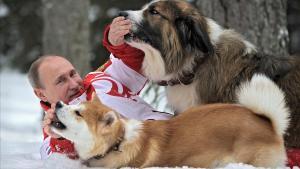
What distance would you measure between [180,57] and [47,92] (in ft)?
4.05

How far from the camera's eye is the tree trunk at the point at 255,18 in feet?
20.6

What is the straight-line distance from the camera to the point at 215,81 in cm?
509

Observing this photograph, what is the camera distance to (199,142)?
14.2 ft

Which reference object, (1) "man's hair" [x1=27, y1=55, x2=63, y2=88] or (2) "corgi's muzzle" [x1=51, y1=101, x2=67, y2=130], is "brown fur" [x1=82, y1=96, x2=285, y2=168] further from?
(1) "man's hair" [x1=27, y1=55, x2=63, y2=88]

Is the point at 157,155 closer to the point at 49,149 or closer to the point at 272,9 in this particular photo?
the point at 49,149

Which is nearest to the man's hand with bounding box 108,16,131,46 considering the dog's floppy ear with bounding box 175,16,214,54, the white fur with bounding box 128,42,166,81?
the white fur with bounding box 128,42,166,81

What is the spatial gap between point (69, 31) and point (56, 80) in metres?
4.68

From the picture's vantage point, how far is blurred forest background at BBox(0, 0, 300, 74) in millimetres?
6324

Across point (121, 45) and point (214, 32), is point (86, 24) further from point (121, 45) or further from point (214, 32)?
point (214, 32)

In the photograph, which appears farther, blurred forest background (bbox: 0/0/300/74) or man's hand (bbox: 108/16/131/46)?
blurred forest background (bbox: 0/0/300/74)

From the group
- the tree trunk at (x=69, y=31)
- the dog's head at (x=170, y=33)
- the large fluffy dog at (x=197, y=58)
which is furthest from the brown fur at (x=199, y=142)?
the tree trunk at (x=69, y=31)

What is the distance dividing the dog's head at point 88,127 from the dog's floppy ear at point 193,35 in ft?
3.69

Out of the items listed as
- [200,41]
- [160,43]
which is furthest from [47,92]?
[200,41]

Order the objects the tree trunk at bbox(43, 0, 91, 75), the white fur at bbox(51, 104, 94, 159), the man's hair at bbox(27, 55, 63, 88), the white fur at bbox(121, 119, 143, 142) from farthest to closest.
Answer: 1. the tree trunk at bbox(43, 0, 91, 75)
2. the man's hair at bbox(27, 55, 63, 88)
3. the white fur at bbox(121, 119, 143, 142)
4. the white fur at bbox(51, 104, 94, 159)
